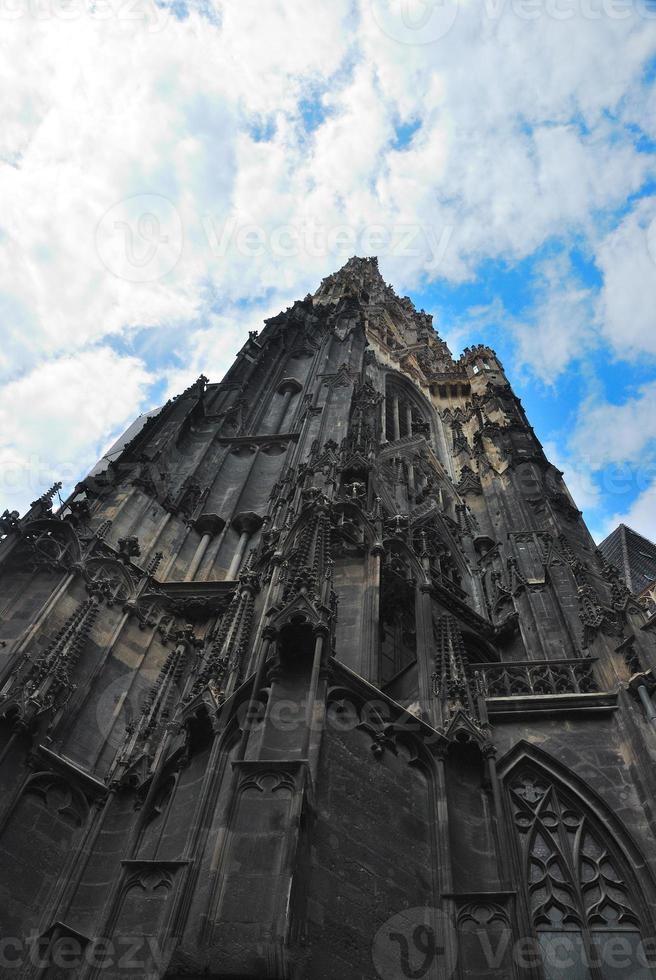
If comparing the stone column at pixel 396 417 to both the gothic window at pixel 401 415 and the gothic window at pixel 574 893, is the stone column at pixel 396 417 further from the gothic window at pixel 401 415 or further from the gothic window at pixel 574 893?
the gothic window at pixel 574 893

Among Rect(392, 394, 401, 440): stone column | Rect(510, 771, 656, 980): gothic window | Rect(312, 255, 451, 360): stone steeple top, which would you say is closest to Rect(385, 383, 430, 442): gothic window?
Rect(392, 394, 401, 440): stone column

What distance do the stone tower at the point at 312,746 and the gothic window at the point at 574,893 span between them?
0.03 meters

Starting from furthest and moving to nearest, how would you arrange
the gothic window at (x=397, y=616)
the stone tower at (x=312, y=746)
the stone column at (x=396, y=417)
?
the stone column at (x=396, y=417) → the gothic window at (x=397, y=616) → the stone tower at (x=312, y=746)

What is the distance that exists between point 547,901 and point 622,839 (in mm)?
1267

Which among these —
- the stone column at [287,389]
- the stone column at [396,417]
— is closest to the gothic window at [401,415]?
the stone column at [396,417]

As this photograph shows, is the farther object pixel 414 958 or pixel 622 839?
pixel 622 839

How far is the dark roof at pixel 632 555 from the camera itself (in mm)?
33125

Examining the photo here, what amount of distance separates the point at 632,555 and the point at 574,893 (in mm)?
29787

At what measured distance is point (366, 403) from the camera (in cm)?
2317

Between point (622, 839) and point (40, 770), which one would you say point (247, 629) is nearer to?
point (40, 770)

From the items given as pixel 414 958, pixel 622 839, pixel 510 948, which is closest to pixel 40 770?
pixel 414 958

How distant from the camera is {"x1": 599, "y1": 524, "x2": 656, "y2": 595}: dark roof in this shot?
33.1 meters

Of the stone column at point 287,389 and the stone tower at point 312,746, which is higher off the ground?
the stone column at point 287,389

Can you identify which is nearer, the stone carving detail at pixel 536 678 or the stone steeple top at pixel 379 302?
the stone carving detail at pixel 536 678
